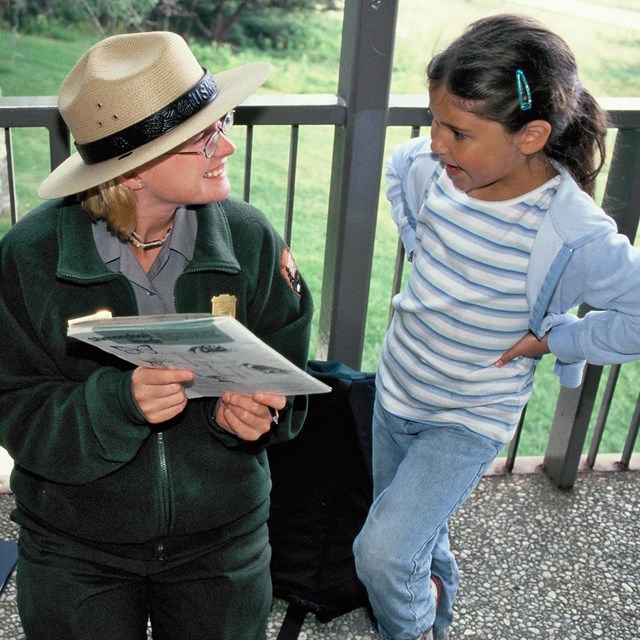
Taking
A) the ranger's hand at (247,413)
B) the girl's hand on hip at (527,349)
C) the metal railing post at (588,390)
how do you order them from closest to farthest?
the ranger's hand at (247,413) → the girl's hand on hip at (527,349) → the metal railing post at (588,390)

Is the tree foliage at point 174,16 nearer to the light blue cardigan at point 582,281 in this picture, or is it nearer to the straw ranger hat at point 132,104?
the straw ranger hat at point 132,104

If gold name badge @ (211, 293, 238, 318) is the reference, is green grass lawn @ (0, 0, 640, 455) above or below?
below

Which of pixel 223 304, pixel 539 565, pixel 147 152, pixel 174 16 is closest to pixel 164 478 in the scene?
pixel 223 304

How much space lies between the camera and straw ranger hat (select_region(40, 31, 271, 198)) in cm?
159

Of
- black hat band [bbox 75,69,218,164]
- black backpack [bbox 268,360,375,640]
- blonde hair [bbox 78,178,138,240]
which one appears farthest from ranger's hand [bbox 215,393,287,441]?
black backpack [bbox 268,360,375,640]

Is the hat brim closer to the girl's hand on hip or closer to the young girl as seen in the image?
the young girl

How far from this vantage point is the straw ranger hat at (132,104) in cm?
159

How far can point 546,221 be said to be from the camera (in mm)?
1872

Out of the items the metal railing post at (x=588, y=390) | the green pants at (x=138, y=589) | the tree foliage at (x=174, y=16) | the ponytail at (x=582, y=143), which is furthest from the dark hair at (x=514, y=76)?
the tree foliage at (x=174, y=16)

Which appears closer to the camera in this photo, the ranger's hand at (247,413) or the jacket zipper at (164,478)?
the ranger's hand at (247,413)

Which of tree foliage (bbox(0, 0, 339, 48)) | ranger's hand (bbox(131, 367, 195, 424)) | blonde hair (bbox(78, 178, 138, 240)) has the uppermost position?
blonde hair (bbox(78, 178, 138, 240))

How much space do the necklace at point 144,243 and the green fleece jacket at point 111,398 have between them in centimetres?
9

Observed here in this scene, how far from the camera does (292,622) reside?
254 cm

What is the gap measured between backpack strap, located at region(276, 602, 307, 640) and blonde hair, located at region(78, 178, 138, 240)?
131 centimetres
